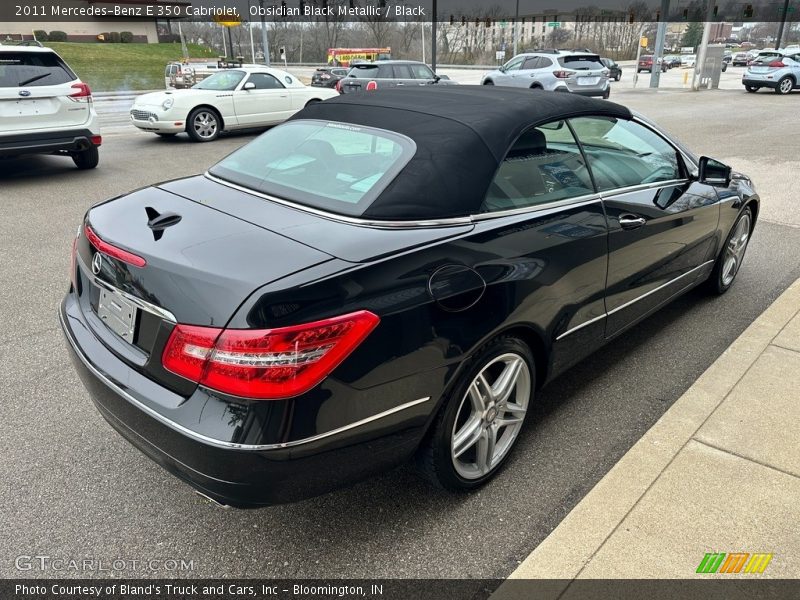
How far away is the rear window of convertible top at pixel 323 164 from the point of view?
2.56 m

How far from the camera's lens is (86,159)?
9484 millimetres

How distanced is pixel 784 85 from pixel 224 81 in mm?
22735

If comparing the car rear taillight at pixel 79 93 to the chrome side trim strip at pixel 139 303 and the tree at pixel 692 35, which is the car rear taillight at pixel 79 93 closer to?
the chrome side trim strip at pixel 139 303

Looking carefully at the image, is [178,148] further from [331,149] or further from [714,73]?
[714,73]

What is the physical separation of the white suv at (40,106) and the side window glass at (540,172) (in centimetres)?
779

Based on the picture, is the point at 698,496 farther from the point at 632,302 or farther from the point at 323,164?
the point at 323,164

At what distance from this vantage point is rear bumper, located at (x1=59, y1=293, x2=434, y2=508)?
194 centimetres

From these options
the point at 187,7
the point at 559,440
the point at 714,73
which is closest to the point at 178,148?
the point at 559,440

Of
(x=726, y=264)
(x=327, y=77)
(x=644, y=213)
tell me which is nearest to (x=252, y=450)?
(x=644, y=213)

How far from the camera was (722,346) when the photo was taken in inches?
155

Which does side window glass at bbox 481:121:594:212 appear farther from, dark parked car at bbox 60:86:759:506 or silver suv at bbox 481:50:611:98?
silver suv at bbox 481:50:611:98

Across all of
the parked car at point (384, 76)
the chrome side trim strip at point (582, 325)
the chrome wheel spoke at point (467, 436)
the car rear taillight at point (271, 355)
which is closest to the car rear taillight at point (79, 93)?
the car rear taillight at point (271, 355)

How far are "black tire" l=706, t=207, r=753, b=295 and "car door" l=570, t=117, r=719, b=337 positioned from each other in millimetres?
466

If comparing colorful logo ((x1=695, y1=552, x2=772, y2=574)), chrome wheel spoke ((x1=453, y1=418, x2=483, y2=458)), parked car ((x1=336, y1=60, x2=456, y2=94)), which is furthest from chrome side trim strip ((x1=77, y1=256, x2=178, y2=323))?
parked car ((x1=336, y1=60, x2=456, y2=94))
